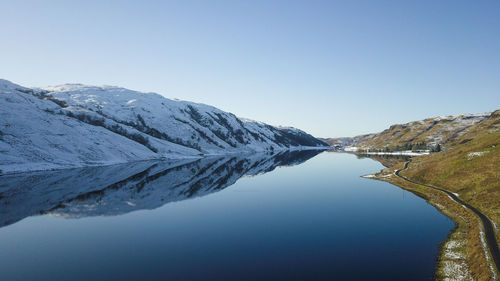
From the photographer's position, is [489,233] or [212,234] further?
[212,234]

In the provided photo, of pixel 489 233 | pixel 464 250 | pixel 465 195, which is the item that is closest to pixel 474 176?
pixel 465 195

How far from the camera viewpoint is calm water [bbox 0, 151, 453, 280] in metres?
26.2

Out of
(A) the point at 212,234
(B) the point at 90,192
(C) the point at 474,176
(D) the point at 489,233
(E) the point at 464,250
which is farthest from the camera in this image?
(B) the point at 90,192

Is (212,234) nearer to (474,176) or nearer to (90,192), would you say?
(90,192)

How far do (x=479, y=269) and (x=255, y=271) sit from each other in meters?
20.9

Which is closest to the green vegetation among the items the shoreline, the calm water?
the shoreline

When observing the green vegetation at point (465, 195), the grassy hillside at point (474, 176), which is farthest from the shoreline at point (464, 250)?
the grassy hillside at point (474, 176)

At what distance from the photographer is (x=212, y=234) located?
3691 cm

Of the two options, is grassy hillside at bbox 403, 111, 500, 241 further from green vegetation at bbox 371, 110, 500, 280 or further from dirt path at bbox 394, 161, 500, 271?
dirt path at bbox 394, 161, 500, 271

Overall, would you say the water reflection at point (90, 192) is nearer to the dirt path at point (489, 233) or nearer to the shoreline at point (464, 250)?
the shoreline at point (464, 250)

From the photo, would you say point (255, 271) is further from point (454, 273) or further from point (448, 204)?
point (448, 204)

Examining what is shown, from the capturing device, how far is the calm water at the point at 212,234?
85.9ft

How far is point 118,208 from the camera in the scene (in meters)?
50.9

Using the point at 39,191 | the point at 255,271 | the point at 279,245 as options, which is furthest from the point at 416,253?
the point at 39,191
